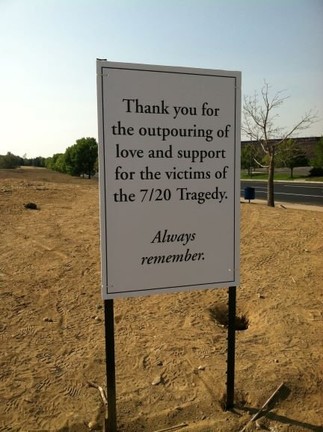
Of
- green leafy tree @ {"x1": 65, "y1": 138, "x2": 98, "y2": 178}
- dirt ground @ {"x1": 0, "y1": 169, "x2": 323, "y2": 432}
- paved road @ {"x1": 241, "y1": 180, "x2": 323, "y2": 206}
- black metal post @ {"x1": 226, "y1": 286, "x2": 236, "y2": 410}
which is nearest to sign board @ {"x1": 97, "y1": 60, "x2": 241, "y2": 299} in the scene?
black metal post @ {"x1": 226, "y1": 286, "x2": 236, "y2": 410}

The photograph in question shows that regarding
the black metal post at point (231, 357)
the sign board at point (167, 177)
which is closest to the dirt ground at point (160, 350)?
the black metal post at point (231, 357)

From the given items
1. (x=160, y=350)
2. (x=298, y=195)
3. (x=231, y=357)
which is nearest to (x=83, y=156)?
(x=298, y=195)

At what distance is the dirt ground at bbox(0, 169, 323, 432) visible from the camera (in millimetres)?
2777

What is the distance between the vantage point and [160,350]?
3.61m

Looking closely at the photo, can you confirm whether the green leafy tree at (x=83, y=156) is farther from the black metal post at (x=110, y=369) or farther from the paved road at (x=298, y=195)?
the black metal post at (x=110, y=369)

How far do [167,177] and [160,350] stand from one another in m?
1.80

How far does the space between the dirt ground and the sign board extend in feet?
3.00

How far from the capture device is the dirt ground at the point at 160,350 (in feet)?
9.11

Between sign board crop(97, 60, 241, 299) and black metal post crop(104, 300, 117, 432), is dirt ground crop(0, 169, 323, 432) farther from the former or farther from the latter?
sign board crop(97, 60, 241, 299)

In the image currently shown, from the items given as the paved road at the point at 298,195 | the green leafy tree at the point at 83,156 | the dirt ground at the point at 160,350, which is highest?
the green leafy tree at the point at 83,156

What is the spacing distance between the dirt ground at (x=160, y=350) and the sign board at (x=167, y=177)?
92cm

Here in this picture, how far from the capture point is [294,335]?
388cm

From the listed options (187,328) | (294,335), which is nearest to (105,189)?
(187,328)

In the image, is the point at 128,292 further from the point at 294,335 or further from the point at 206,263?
the point at 294,335
